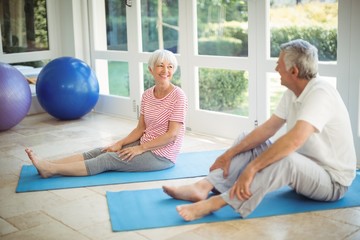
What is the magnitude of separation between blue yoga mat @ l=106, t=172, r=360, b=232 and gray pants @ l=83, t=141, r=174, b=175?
45 cm

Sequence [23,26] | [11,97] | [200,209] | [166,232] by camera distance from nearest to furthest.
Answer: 1. [166,232]
2. [200,209]
3. [11,97]
4. [23,26]

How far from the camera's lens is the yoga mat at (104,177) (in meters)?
3.76

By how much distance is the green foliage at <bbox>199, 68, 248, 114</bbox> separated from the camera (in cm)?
489

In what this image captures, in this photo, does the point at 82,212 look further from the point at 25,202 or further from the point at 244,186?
the point at 244,186

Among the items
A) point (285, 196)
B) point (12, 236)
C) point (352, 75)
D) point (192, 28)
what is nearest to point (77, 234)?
point (12, 236)

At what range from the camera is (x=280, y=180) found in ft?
9.23

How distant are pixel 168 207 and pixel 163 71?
3.41 ft

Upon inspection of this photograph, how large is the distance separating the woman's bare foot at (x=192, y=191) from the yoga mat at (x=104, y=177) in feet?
1.75

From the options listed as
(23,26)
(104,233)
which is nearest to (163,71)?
(104,233)

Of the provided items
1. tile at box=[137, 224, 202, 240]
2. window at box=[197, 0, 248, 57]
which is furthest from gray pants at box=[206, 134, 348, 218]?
window at box=[197, 0, 248, 57]

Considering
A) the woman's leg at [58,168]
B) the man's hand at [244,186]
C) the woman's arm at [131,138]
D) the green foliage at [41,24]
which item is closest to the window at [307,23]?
the woman's arm at [131,138]

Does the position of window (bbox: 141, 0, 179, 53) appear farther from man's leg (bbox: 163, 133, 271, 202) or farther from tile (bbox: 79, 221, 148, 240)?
tile (bbox: 79, 221, 148, 240)

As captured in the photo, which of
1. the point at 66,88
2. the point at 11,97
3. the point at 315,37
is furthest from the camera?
the point at 66,88

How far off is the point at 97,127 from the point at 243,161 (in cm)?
286
